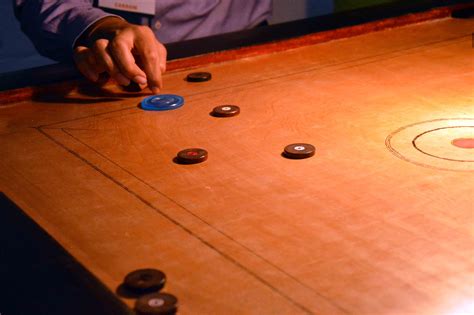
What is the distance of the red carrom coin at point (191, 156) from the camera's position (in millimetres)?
1582

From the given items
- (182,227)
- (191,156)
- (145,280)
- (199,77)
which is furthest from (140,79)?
(145,280)

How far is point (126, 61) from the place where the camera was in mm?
2031

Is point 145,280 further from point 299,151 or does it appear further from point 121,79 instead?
point 121,79

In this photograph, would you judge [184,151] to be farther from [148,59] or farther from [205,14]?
[205,14]

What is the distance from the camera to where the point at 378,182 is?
1458 mm

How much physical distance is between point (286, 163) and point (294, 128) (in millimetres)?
197

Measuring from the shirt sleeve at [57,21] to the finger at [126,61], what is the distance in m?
0.34


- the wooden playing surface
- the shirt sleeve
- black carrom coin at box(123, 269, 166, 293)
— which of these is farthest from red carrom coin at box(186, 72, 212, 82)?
black carrom coin at box(123, 269, 166, 293)

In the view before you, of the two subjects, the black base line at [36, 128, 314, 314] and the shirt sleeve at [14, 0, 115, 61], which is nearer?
the black base line at [36, 128, 314, 314]

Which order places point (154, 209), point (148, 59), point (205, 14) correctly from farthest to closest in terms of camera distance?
point (205, 14) → point (148, 59) → point (154, 209)

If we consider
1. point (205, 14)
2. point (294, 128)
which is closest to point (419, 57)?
point (294, 128)

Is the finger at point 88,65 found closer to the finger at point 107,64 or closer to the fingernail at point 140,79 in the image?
the finger at point 107,64

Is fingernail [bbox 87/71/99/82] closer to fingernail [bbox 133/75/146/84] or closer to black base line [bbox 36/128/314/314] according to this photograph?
fingernail [bbox 133/75/146/84]

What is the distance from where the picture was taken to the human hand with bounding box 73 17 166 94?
203 cm
